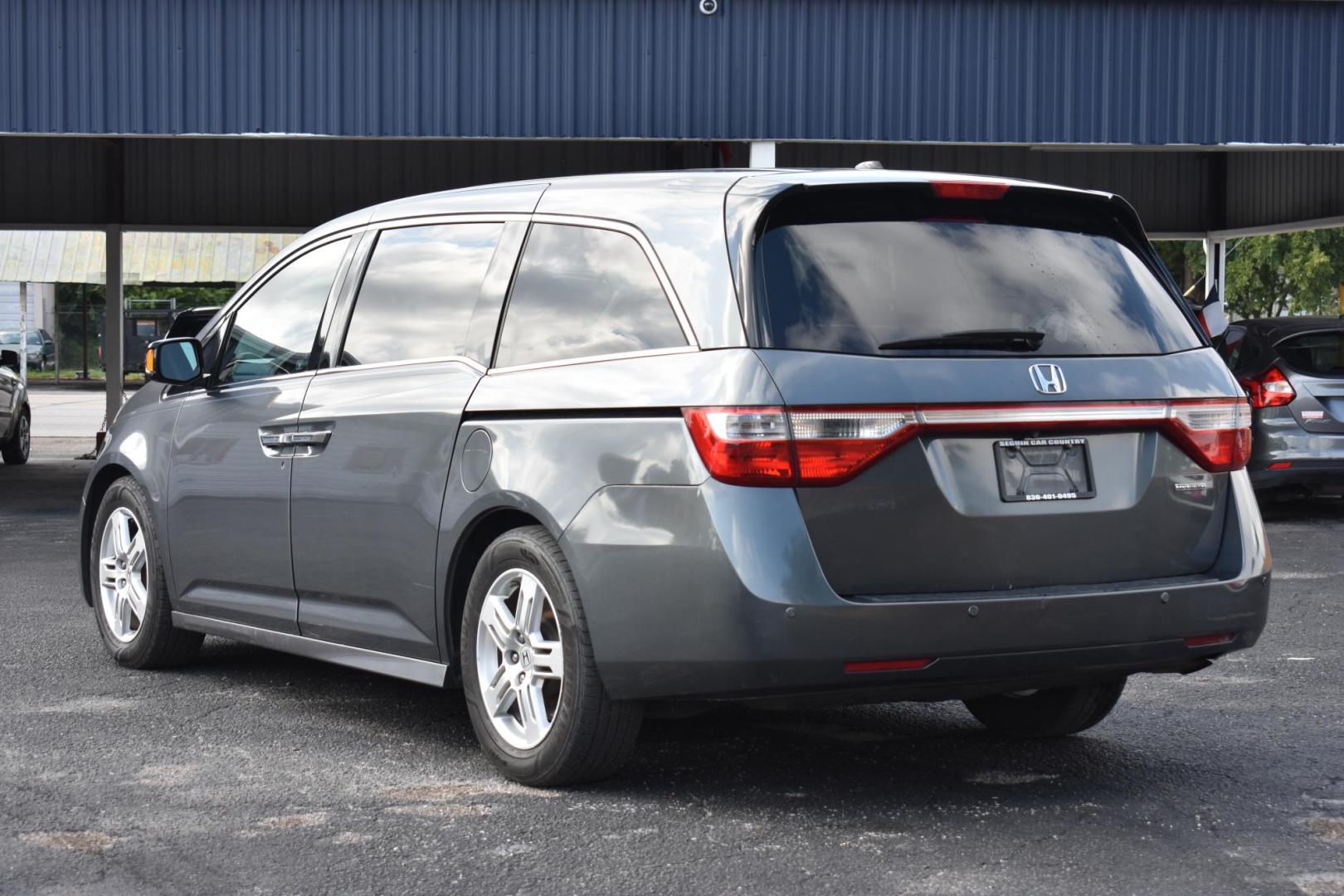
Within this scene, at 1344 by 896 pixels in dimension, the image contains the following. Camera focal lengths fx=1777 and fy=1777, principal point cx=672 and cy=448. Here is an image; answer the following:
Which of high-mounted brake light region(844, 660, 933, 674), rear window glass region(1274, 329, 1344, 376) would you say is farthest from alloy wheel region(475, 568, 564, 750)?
rear window glass region(1274, 329, 1344, 376)

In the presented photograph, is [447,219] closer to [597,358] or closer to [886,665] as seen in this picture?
[597,358]

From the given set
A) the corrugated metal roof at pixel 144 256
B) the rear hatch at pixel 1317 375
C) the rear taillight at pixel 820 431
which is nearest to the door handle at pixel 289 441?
the rear taillight at pixel 820 431

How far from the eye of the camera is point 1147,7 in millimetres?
15211

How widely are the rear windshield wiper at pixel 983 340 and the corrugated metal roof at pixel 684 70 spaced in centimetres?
1045

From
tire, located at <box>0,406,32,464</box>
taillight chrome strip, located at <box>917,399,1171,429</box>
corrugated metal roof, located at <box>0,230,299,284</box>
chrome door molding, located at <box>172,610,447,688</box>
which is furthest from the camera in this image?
corrugated metal roof, located at <box>0,230,299,284</box>

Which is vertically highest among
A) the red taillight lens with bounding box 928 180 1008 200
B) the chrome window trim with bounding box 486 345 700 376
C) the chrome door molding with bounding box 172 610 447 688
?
the red taillight lens with bounding box 928 180 1008 200

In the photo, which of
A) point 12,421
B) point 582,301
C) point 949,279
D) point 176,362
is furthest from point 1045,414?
point 12,421

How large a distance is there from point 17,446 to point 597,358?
1727cm

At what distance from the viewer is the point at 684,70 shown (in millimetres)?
14805

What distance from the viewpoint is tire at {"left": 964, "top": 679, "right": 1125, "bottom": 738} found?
218 inches

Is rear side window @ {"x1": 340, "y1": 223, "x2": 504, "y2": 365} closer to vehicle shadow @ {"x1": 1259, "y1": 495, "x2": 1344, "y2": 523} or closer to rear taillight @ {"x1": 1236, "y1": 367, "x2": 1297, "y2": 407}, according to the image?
rear taillight @ {"x1": 1236, "y1": 367, "x2": 1297, "y2": 407}

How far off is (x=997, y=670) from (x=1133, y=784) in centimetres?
85

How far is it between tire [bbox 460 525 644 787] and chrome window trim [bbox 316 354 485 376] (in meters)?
0.57

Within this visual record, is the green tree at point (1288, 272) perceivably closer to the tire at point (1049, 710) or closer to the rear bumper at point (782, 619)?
the tire at point (1049, 710)
